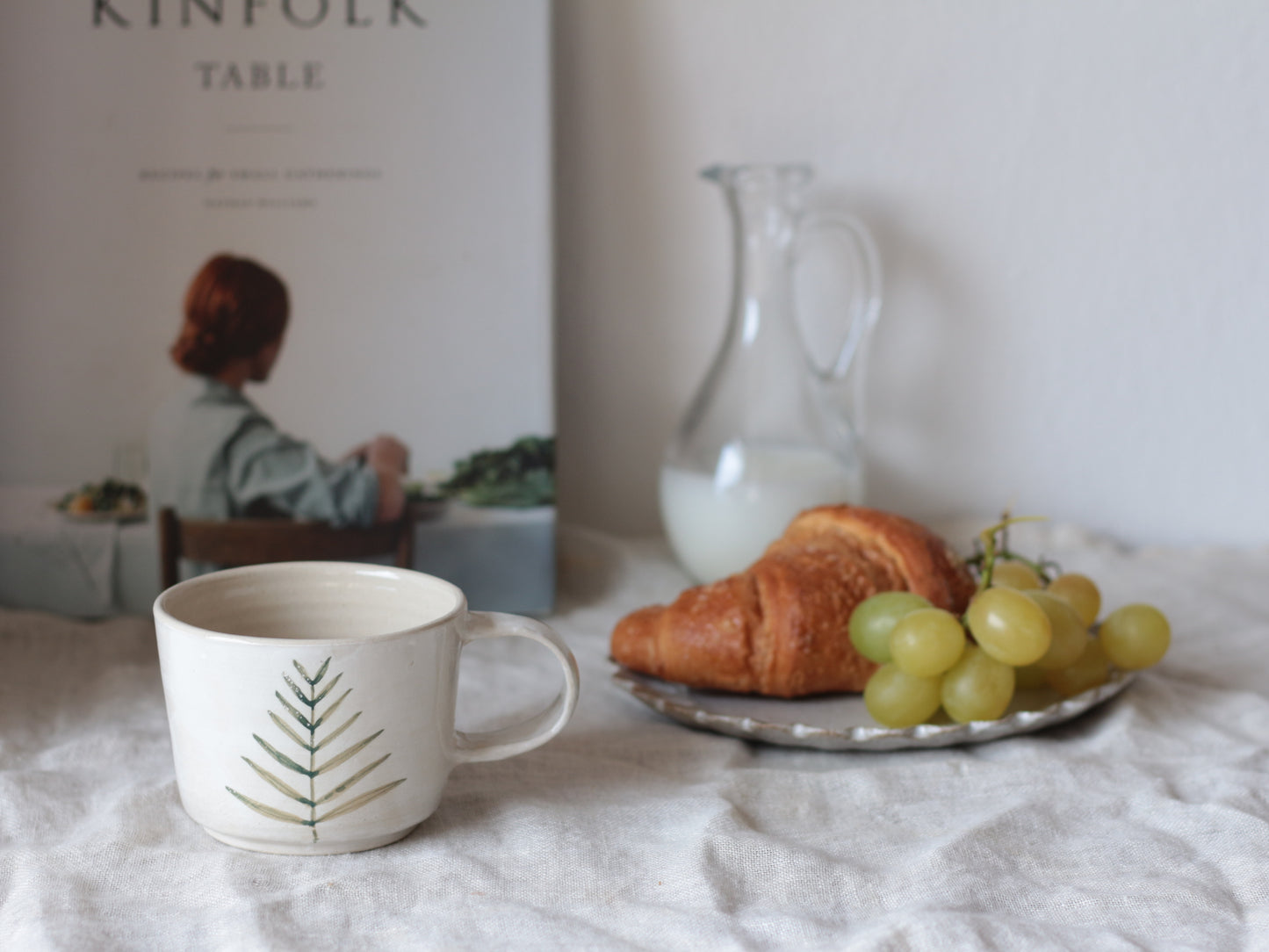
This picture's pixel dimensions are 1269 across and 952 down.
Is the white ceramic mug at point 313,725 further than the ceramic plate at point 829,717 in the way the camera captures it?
No

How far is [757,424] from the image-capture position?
93cm

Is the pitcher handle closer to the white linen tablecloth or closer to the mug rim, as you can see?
the white linen tablecloth

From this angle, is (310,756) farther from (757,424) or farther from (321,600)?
(757,424)

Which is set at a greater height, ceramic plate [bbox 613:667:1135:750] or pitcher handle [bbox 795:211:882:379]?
pitcher handle [bbox 795:211:882:379]

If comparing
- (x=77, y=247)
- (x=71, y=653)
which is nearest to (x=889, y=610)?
(x=71, y=653)

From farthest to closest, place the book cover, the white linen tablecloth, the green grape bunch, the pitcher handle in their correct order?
the pitcher handle, the book cover, the green grape bunch, the white linen tablecloth

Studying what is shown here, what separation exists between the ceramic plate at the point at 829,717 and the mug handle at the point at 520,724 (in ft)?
0.42

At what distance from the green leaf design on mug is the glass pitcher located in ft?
1.53

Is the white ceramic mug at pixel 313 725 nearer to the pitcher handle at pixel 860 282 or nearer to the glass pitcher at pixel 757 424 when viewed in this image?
the glass pitcher at pixel 757 424

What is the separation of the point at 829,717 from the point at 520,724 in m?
0.21

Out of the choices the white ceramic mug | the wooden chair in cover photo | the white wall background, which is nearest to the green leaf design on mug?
the white ceramic mug

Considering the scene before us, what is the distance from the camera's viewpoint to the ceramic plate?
2.02 feet

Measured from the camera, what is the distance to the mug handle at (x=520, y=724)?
0.52m

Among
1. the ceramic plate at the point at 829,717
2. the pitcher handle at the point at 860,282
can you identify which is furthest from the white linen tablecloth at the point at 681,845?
the pitcher handle at the point at 860,282
